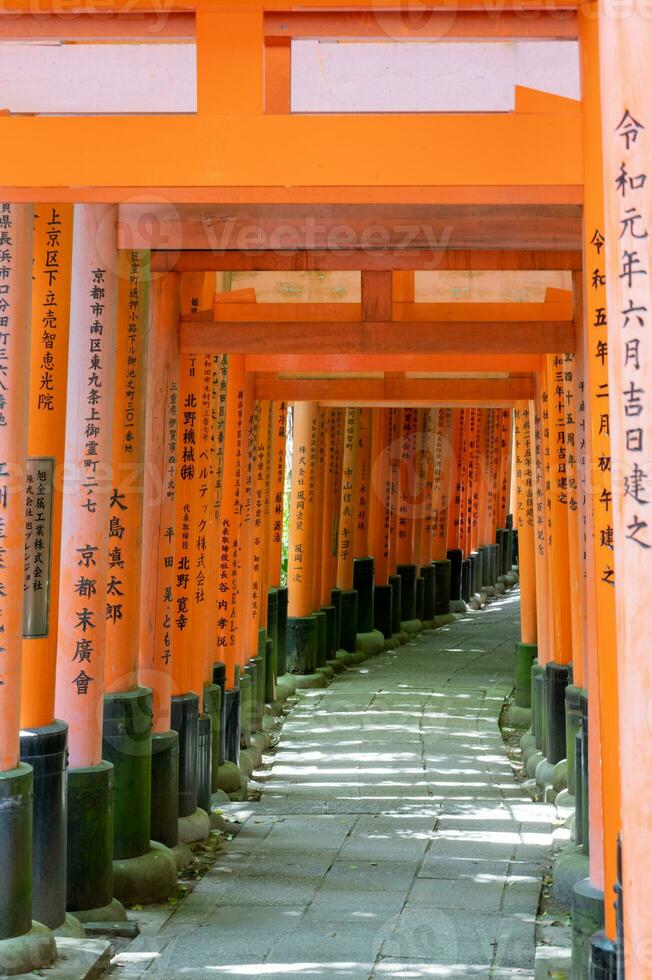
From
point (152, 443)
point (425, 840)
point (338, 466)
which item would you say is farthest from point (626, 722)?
point (338, 466)

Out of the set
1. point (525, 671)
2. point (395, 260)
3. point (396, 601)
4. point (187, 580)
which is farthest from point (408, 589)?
point (395, 260)

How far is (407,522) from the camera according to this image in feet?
62.8

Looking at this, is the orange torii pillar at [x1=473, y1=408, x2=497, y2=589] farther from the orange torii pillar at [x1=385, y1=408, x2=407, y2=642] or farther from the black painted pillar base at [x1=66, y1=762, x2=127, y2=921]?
the black painted pillar base at [x1=66, y1=762, x2=127, y2=921]

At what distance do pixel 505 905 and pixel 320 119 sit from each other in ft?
14.5

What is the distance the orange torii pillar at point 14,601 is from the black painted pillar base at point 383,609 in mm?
12468

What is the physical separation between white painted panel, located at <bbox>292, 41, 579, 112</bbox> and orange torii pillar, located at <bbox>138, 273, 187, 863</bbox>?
245 cm

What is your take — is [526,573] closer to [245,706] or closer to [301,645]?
[245,706]

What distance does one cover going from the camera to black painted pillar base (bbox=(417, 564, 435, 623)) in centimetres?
1975

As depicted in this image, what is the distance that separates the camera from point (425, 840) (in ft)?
27.3

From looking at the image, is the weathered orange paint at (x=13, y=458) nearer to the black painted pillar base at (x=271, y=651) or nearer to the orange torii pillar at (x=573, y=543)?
the orange torii pillar at (x=573, y=543)

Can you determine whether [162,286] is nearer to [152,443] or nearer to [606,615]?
[152,443]

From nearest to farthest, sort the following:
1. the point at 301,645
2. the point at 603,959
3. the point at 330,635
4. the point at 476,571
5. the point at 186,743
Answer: the point at 603,959
the point at 186,743
the point at 301,645
the point at 330,635
the point at 476,571

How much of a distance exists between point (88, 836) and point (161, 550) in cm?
205

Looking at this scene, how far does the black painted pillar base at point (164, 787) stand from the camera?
737 cm
